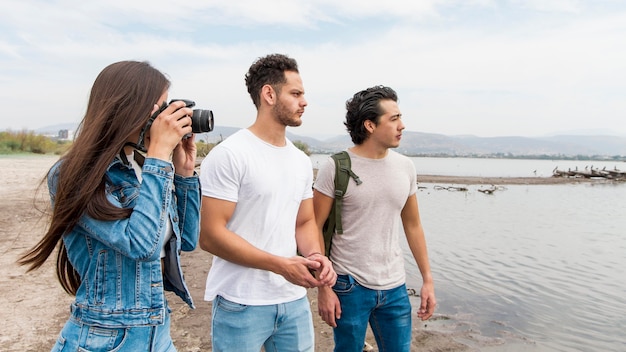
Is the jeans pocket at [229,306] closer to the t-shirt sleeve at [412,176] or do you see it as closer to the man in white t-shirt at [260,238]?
the man in white t-shirt at [260,238]

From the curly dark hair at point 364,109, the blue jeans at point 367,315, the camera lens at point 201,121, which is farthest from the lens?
the curly dark hair at point 364,109

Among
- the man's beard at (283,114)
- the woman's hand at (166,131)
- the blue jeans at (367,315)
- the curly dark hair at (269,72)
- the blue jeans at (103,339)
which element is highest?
the curly dark hair at (269,72)

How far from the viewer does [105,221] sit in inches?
60.1

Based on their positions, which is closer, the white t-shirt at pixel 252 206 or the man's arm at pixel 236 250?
the man's arm at pixel 236 250

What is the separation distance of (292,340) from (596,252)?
1361 cm

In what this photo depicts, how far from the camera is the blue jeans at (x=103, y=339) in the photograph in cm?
155

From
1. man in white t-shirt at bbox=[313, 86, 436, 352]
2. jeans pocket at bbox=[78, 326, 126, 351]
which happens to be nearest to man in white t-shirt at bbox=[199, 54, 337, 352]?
man in white t-shirt at bbox=[313, 86, 436, 352]

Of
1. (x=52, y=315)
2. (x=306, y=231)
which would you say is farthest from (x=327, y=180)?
(x=52, y=315)

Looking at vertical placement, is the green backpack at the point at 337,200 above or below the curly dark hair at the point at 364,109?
below

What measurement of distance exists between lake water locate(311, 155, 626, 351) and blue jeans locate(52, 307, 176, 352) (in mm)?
4919

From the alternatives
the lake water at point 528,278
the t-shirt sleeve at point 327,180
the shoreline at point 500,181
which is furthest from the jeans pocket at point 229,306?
the shoreline at point 500,181

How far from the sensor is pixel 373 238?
117 inches

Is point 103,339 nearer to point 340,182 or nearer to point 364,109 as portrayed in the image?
point 340,182

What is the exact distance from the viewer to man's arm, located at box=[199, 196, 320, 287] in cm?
218
